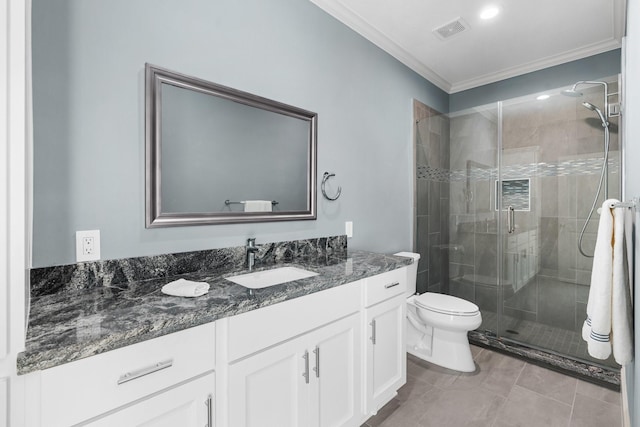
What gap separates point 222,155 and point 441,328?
1957mm

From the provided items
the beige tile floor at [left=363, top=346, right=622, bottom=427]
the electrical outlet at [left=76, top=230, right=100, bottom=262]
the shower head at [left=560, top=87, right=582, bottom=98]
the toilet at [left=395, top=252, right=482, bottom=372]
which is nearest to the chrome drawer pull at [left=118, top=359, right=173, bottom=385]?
the electrical outlet at [left=76, top=230, right=100, bottom=262]

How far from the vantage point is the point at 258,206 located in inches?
71.6

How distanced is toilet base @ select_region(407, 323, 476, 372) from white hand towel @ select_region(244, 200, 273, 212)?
1.63 metres

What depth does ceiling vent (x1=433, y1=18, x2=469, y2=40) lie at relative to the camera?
7.82ft

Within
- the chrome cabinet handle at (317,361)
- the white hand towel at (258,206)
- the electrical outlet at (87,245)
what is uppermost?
the white hand towel at (258,206)

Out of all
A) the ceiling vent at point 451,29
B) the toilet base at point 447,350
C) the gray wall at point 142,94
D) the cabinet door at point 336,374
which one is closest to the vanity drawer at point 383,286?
the cabinet door at point 336,374

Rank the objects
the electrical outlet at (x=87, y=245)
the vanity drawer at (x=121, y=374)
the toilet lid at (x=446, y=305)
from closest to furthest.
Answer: the vanity drawer at (x=121, y=374) < the electrical outlet at (x=87, y=245) < the toilet lid at (x=446, y=305)

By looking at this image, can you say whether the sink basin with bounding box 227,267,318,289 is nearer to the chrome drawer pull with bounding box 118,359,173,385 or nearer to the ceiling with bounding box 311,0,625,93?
the chrome drawer pull with bounding box 118,359,173,385

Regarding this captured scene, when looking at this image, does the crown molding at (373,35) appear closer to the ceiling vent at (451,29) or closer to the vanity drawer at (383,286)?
the ceiling vent at (451,29)

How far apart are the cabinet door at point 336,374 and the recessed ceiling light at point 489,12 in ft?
7.48

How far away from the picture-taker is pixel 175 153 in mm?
1482

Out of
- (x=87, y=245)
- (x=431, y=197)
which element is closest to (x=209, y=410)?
(x=87, y=245)

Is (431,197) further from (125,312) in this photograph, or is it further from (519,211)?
(125,312)

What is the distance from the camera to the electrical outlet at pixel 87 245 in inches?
48.6
